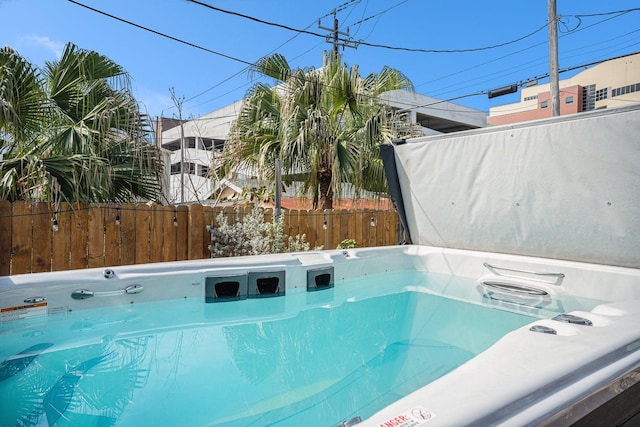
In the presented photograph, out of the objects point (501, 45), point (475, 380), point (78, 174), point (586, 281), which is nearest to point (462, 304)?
point (586, 281)

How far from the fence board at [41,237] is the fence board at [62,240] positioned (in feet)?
0.14

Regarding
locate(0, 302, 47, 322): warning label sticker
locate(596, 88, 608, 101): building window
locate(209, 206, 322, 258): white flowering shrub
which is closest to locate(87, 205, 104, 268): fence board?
locate(209, 206, 322, 258): white flowering shrub

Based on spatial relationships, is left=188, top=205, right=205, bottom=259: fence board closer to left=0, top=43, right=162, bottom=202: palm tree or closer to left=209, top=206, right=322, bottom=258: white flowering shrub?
left=209, top=206, right=322, bottom=258: white flowering shrub

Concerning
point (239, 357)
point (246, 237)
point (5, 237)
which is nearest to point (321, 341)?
point (239, 357)

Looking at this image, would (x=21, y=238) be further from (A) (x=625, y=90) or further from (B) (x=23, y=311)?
(A) (x=625, y=90)

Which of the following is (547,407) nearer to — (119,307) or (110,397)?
(110,397)

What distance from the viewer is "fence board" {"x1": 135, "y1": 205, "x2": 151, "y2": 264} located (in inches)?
178

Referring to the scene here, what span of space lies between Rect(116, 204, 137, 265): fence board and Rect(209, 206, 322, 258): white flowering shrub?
941mm

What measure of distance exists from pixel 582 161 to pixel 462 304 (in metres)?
1.67

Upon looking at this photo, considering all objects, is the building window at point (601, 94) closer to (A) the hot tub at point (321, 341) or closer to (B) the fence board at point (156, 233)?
(A) the hot tub at point (321, 341)

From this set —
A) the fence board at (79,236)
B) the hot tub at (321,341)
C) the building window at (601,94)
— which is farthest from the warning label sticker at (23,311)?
the building window at (601,94)

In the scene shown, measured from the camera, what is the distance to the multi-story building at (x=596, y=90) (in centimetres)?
2286

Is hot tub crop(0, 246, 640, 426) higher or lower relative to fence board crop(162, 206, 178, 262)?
lower

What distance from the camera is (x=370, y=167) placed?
6.69 m
